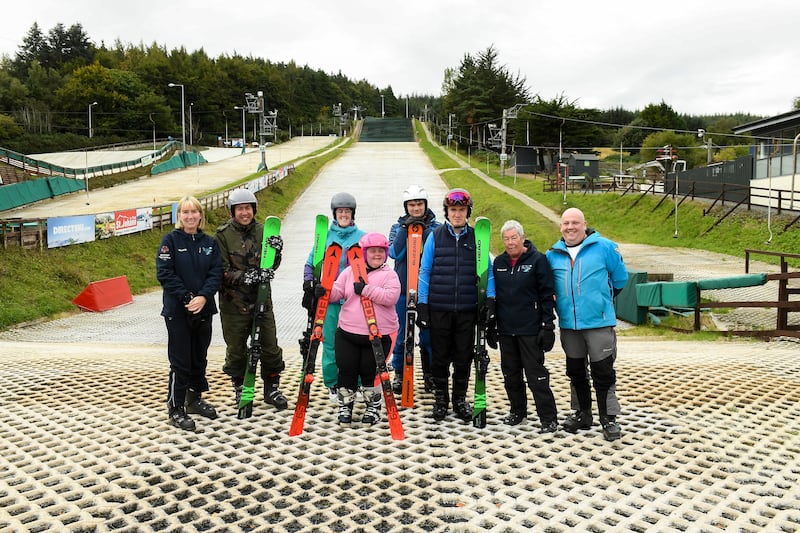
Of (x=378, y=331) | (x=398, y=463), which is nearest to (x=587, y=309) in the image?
(x=378, y=331)

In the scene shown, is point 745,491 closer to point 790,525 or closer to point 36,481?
point 790,525

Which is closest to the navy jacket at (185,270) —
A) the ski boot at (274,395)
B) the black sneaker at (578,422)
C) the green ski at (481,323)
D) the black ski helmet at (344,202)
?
the ski boot at (274,395)

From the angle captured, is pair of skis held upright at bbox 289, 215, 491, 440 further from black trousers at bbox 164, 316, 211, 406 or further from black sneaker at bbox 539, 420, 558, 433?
black trousers at bbox 164, 316, 211, 406

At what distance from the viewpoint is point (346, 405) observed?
5.06 meters

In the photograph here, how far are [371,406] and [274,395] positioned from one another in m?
0.95

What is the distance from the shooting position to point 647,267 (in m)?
17.8

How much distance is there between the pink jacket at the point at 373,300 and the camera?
16.1ft

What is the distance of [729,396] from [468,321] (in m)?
2.78

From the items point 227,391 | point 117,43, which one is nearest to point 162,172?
point 227,391

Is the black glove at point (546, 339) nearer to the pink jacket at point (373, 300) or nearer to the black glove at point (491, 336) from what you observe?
the black glove at point (491, 336)

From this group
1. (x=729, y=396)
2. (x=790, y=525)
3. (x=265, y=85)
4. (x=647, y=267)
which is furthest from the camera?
(x=265, y=85)

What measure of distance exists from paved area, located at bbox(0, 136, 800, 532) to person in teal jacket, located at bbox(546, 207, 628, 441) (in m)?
0.26

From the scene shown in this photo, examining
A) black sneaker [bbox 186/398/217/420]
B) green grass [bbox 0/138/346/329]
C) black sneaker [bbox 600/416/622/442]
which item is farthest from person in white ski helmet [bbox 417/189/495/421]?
green grass [bbox 0/138/346/329]

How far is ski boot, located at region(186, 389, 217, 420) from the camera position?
16.8 feet
